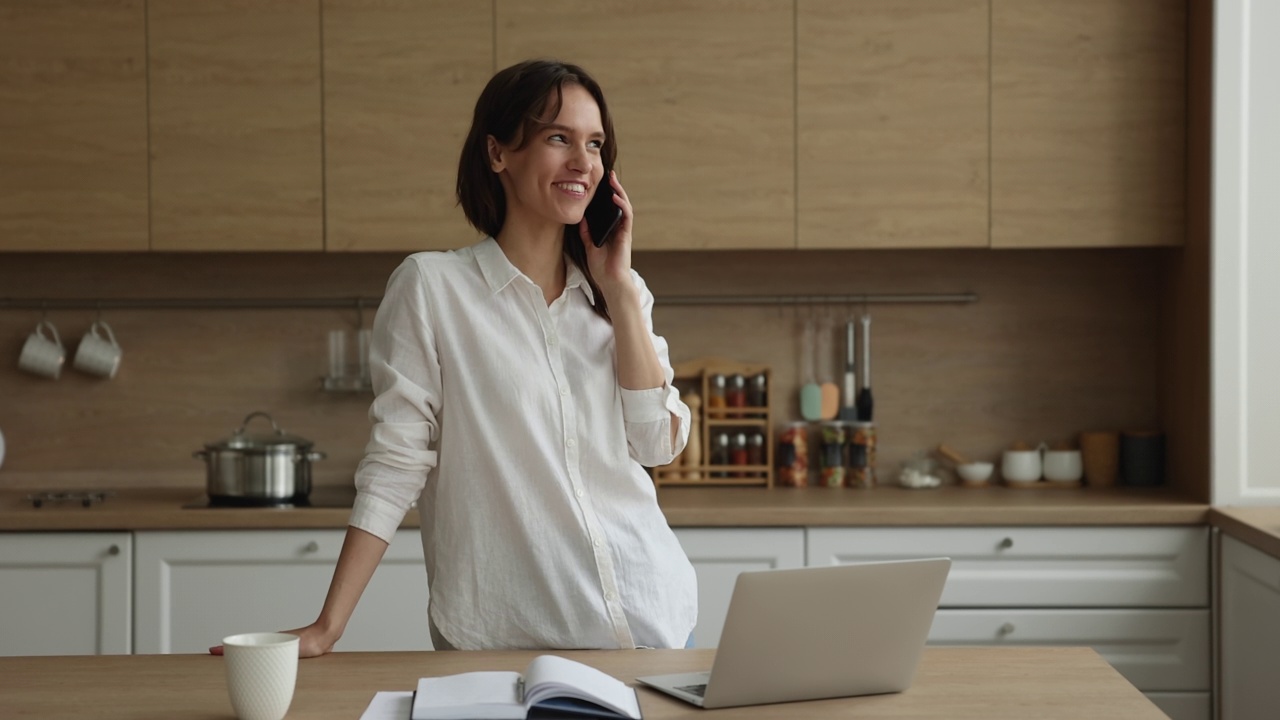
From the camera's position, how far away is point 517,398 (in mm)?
1742

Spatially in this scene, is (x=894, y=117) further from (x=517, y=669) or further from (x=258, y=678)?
(x=258, y=678)

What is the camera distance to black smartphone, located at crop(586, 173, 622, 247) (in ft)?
5.80

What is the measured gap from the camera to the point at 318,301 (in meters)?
3.58

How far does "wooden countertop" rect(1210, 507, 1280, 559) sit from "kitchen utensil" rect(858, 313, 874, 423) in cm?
92

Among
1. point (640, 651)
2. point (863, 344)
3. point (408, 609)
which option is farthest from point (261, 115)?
point (640, 651)

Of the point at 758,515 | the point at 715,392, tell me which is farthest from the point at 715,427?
the point at 758,515

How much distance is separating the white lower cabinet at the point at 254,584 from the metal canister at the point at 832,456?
1.13m

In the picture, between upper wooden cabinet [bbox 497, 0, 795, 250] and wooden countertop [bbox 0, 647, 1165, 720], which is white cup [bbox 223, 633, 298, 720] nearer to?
wooden countertop [bbox 0, 647, 1165, 720]

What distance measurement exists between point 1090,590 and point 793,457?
83 cm

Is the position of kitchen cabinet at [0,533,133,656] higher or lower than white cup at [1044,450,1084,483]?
lower

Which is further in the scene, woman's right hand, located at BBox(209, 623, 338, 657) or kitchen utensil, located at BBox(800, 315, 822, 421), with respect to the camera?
kitchen utensil, located at BBox(800, 315, 822, 421)

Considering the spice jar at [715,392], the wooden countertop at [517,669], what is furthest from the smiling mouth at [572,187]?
the spice jar at [715,392]

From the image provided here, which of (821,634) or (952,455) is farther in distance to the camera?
(952,455)

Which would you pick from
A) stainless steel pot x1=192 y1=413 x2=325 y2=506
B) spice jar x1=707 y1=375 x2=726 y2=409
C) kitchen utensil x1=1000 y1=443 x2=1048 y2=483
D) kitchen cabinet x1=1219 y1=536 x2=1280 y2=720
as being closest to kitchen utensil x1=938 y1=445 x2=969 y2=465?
kitchen utensil x1=1000 y1=443 x2=1048 y2=483
